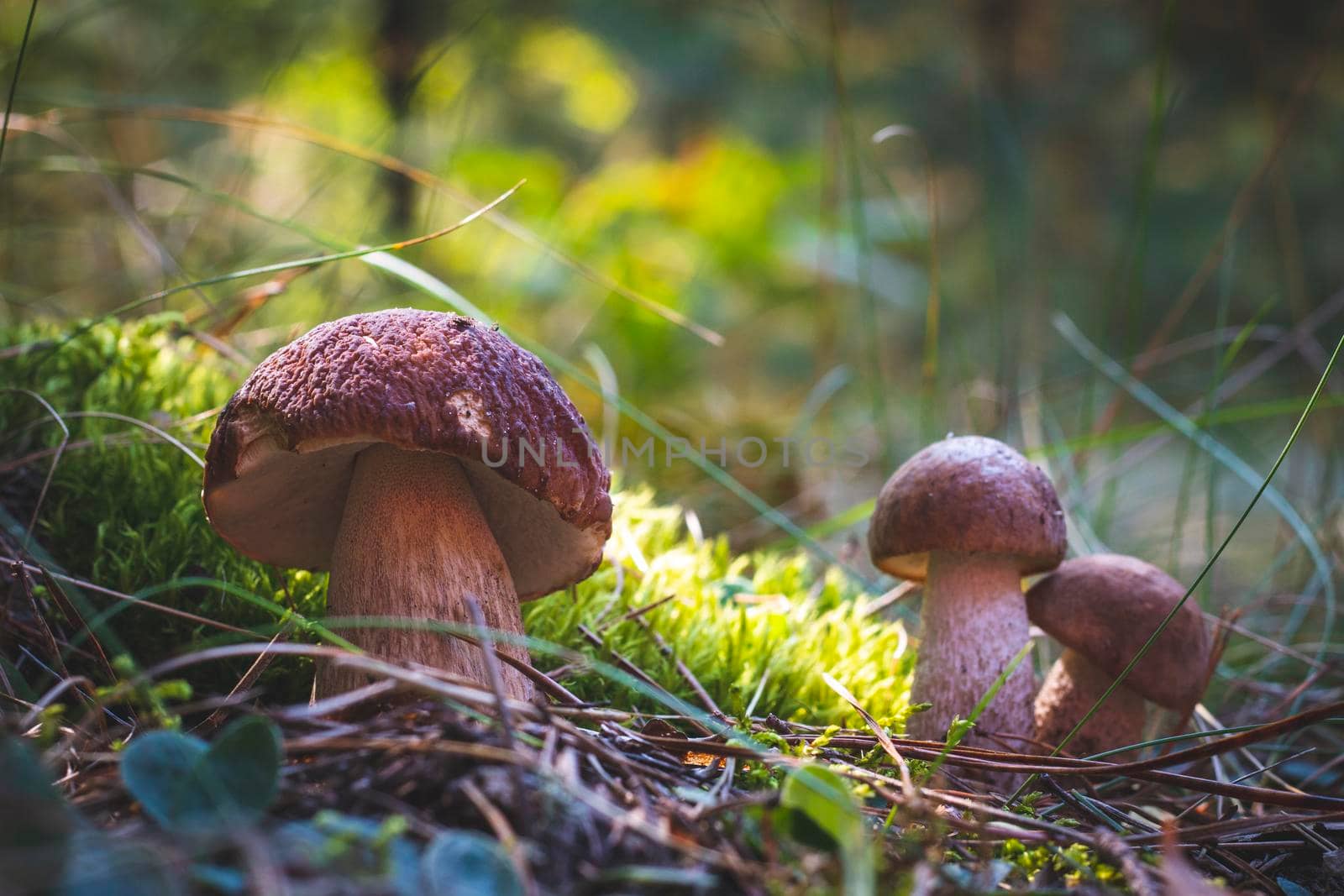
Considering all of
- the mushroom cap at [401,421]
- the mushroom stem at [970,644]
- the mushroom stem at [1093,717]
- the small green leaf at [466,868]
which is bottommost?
the mushroom stem at [1093,717]

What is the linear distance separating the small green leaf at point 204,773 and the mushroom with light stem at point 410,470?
514 millimetres

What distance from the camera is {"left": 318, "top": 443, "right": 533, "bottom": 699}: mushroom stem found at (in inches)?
66.1

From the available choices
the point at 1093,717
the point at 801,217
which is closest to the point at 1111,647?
the point at 1093,717

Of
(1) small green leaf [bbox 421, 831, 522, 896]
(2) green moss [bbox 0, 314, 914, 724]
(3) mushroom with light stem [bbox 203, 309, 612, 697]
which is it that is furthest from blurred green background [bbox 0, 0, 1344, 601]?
(1) small green leaf [bbox 421, 831, 522, 896]

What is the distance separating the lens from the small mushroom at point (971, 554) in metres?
2.12

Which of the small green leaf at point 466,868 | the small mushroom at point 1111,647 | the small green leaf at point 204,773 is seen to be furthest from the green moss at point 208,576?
the small green leaf at point 466,868

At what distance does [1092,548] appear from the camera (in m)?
3.06

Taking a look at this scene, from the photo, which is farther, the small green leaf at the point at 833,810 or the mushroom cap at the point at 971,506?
the mushroom cap at the point at 971,506

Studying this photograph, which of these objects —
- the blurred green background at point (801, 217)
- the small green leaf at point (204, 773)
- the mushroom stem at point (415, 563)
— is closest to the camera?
the small green leaf at point (204, 773)

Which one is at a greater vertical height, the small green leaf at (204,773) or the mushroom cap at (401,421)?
the mushroom cap at (401,421)

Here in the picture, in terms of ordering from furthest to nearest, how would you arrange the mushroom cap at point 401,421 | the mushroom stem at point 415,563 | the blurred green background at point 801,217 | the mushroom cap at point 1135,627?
the blurred green background at point 801,217
the mushroom cap at point 1135,627
the mushroom stem at point 415,563
the mushroom cap at point 401,421

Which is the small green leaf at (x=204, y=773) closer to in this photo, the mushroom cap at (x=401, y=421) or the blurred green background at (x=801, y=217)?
the mushroom cap at (x=401, y=421)

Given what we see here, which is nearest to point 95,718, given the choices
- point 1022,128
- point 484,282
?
point 484,282

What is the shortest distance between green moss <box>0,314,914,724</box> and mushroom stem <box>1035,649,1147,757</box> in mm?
398
